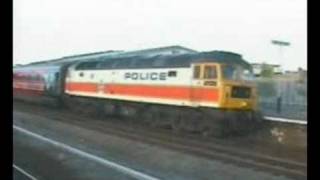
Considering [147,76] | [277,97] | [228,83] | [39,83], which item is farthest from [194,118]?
[39,83]

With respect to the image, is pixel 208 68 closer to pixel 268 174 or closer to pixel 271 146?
pixel 271 146

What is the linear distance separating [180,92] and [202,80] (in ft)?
1.67

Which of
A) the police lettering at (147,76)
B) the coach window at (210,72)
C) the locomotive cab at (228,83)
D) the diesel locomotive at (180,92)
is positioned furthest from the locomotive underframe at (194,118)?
the coach window at (210,72)

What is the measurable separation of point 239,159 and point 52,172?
2.70m

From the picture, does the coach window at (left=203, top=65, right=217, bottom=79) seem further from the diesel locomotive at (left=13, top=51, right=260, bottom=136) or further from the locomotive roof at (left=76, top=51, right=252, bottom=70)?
the locomotive roof at (left=76, top=51, right=252, bottom=70)

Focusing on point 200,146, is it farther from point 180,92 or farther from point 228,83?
point 180,92

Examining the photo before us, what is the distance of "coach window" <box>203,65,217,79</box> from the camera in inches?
385

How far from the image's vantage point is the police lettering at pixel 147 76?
10507 mm

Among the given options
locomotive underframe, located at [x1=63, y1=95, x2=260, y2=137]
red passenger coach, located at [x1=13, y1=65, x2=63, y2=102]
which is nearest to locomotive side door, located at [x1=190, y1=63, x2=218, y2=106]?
locomotive underframe, located at [x1=63, y1=95, x2=260, y2=137]

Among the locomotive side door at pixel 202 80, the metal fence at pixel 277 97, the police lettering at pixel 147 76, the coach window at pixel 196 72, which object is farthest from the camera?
the police lettering at pixel 147 76

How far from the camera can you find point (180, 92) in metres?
10.1

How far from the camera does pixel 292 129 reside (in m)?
8.77

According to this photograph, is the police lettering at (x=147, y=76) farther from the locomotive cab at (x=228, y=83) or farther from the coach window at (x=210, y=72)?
the coach window at (x=210, y=72)

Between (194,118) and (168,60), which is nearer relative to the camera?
(194,118)
